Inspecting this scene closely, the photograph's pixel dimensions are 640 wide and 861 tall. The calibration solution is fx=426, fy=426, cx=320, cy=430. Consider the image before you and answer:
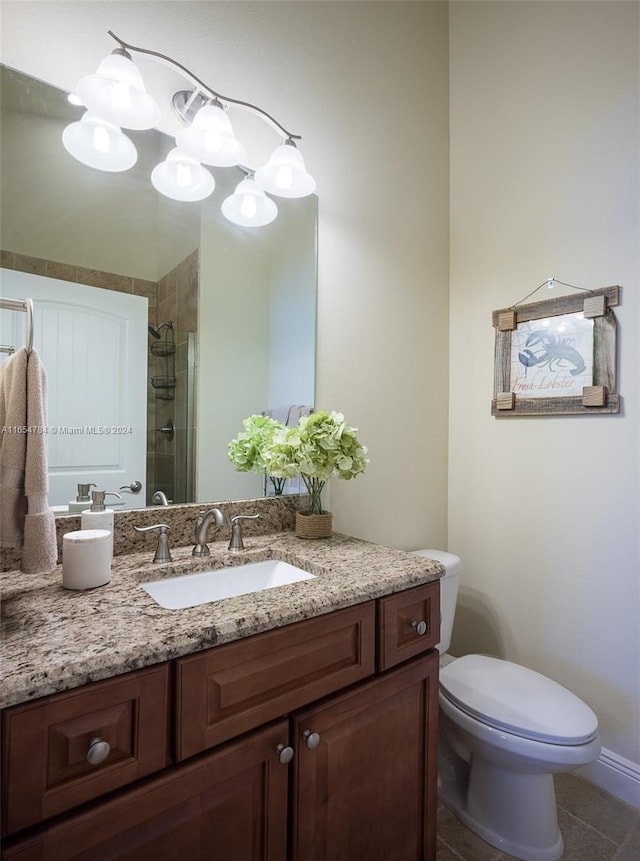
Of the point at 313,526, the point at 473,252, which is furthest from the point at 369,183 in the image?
the point at 313,526

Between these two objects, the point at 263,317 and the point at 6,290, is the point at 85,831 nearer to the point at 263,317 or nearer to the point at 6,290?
the point at 6,290

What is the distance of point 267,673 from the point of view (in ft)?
2.57

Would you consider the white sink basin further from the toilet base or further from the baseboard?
the baseboard

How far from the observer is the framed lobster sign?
4.97 ft

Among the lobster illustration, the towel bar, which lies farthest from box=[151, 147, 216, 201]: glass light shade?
the lobster illustration

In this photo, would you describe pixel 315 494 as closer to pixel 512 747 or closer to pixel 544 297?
pixel 512 747

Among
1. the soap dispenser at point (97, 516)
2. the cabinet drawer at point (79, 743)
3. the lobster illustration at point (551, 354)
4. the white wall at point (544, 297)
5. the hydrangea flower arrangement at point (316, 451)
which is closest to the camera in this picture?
the cabinet drawer at point (79, 743)

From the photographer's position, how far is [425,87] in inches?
75.3

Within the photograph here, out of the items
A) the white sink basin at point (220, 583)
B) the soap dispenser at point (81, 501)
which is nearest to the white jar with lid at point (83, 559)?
the white sink basin at point (220, 583)

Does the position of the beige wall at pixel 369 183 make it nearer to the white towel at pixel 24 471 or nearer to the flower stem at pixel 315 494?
the flower stem at pixel 315 494

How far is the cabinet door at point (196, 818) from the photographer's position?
1.96 feet

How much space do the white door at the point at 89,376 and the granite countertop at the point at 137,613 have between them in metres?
0.24

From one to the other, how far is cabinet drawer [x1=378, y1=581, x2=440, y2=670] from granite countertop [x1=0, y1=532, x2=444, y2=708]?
0.04 m

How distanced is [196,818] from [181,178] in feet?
4.92
